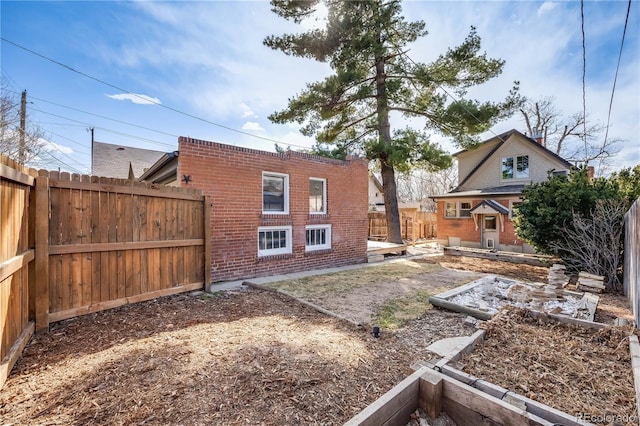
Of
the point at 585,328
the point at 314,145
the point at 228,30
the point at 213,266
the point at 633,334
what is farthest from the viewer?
the point at 314,145

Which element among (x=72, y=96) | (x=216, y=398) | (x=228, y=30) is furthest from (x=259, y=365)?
(x=72, y=96)

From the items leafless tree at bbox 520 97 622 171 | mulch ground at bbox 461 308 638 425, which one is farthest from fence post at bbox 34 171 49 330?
leafless tree at bbox 520 97 622 171

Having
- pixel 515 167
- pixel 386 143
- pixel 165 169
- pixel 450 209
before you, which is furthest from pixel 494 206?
pixel 165 169

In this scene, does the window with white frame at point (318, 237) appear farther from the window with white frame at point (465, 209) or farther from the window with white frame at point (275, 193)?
the window with white frame at point (465, 209)

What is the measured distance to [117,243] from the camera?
4281mm

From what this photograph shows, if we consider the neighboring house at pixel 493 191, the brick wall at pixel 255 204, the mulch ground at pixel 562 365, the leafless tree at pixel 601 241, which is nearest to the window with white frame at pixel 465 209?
the neighboring house at pixel 493 191

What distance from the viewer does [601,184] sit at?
7.64 meters

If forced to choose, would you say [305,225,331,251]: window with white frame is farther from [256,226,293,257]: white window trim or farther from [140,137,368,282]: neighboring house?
[256,226,293,257]: white window trim

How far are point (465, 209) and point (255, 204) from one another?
12826 mm

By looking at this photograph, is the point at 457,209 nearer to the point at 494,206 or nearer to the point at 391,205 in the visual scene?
the point at 494,206

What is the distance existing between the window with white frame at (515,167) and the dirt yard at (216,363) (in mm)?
13458

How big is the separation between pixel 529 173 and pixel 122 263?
17.5 meters

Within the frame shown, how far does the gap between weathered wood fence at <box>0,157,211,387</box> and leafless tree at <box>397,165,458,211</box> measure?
34.3 meters

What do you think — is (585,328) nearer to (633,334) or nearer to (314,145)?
(633,334)
